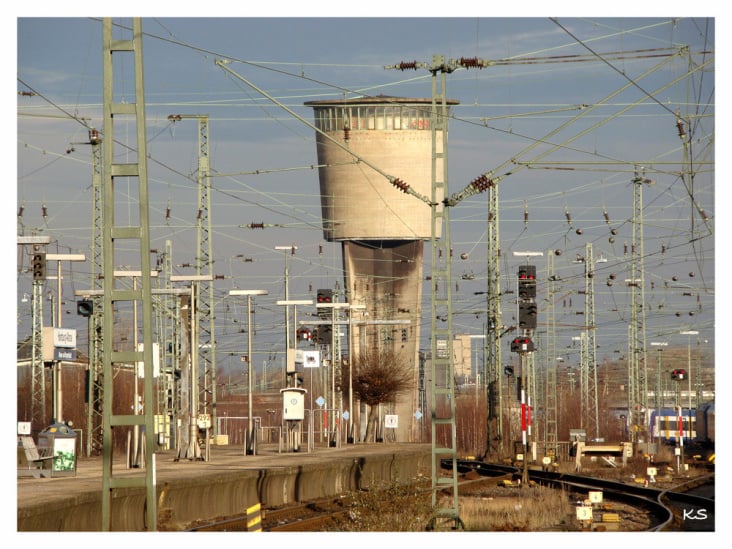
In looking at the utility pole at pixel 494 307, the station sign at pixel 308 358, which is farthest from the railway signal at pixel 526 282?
the station sign at pixel 308 358

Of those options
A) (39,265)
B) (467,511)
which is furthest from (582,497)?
(39,265)

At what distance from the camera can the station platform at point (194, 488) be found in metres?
21.7

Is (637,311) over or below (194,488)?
over

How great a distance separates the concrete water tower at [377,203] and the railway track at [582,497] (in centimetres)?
7129

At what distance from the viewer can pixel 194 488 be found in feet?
92.1

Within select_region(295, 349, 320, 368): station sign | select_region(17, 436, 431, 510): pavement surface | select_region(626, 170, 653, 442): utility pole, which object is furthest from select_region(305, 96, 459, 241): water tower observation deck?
select_region(17, 436, 431, 510): pavement surface

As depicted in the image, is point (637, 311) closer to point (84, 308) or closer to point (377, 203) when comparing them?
point (84, 308)

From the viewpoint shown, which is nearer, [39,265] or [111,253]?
[111,253]

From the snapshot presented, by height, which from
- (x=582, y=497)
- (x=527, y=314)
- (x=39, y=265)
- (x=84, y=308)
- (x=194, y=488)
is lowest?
(x=582, y=497)

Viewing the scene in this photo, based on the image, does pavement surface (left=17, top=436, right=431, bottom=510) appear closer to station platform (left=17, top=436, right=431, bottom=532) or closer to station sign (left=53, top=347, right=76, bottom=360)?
station platform (left=17, top=436, right=431, bottom=532)

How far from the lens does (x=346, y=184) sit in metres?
119

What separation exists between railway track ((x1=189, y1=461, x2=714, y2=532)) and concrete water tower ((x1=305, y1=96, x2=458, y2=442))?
234 feet

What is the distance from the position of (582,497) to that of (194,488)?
1586 centimetres

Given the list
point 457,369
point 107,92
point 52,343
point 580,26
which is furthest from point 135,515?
point 457,369
